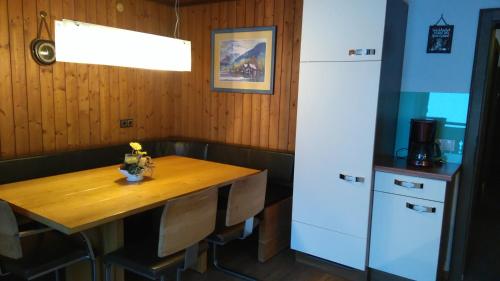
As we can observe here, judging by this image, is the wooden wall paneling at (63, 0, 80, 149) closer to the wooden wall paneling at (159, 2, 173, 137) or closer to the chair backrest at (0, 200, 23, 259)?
the wooden wall paneling at (159, 2, 173, 137)

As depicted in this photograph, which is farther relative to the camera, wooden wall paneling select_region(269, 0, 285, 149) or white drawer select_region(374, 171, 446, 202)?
wooden wall paneling select_region(269, 0, 285, 149)

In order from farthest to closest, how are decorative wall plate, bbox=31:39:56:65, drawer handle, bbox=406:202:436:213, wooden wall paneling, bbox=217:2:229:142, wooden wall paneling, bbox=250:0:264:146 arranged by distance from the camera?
wooden wall paneling, bbox=217:2:229:142, wooden wall paneling, bbox=250:0:264:146, decorative wall plate, bbox=31:39:56:65, drawer handle, bbox=406:202:436:213

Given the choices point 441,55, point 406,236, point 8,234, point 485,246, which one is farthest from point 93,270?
point 485,246

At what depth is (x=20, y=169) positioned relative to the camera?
113 inches

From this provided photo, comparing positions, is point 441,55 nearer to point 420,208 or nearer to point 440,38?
point 440,38

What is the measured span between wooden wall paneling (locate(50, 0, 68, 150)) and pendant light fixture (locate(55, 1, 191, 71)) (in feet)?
4.27

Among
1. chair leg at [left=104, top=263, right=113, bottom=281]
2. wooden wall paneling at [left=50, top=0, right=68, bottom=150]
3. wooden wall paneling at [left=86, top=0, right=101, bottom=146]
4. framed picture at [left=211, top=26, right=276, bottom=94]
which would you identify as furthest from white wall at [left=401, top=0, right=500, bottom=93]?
wooden wall paneling at [left=50, top=0, right=68, bottom=150]

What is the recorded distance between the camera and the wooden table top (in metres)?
1.85

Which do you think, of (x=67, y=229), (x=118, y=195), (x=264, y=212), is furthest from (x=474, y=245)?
(x=67, y=229)

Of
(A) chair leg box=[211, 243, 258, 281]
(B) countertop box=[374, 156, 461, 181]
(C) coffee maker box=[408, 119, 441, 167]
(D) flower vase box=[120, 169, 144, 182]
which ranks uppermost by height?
(C) coffee maker box=[408, 119, 441, 167]

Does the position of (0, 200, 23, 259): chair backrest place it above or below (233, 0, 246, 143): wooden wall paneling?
below

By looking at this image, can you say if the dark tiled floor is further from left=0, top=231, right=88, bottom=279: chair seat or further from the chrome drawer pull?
left=0, top=231, right=88, bottom=279: chair seat

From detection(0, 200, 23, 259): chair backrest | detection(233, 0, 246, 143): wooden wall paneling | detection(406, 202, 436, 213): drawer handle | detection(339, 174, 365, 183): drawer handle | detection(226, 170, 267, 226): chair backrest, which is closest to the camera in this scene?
detection(0, 200, 23, 259): chair backrest

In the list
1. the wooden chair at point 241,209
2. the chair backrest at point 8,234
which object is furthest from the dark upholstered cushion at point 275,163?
the chair backrest at point 8,234
